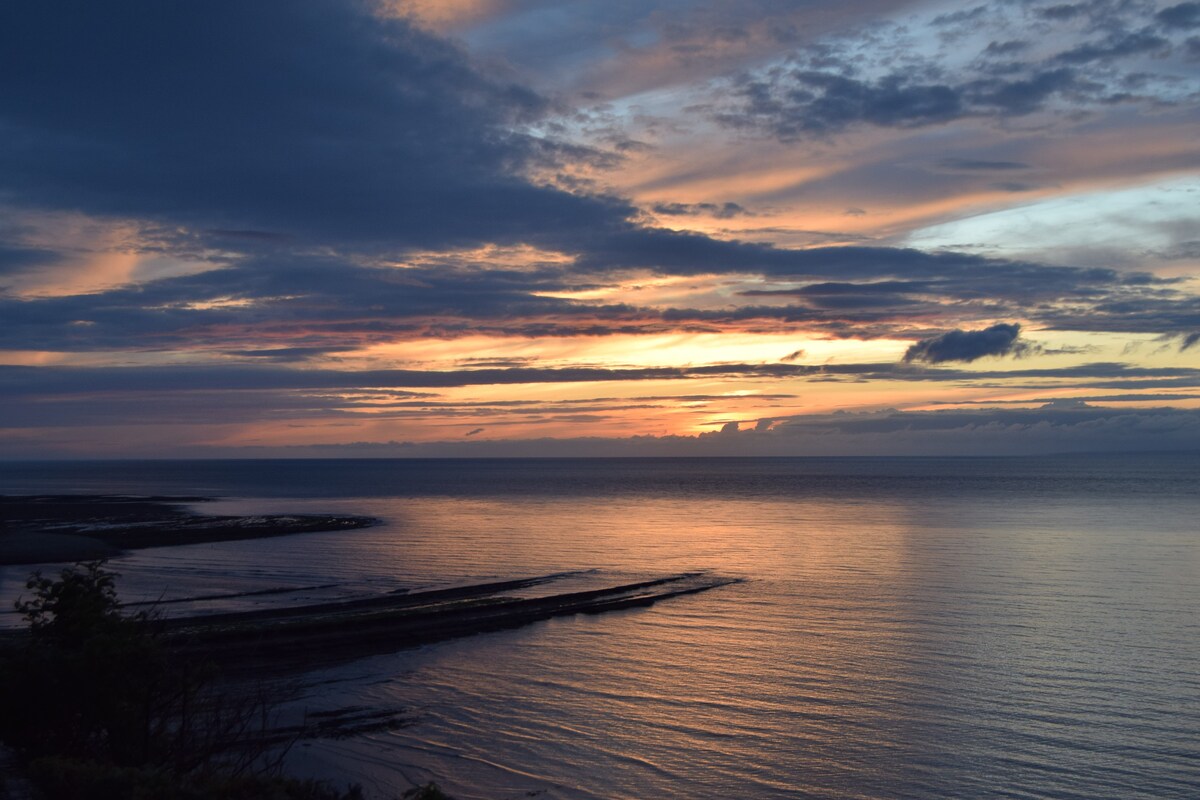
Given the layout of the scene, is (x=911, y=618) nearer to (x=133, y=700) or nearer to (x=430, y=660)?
(x=430, y=660)

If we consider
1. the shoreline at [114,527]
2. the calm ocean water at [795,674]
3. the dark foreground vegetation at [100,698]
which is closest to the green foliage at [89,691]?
the dark foreground vegetation at [100,698]

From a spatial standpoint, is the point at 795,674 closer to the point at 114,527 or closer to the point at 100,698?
the point at 100,698

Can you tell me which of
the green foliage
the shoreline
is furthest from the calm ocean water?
the shoreline

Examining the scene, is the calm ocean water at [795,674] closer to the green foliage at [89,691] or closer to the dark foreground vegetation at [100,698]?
the dark foreground vegetation at [100,698]

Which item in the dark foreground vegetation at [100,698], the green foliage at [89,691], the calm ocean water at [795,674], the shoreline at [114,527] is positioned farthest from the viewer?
the shoreline at [114,527]

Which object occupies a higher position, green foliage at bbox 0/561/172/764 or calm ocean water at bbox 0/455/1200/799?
green foliage at bbox 0/561/172/764

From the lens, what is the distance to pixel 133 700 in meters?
18.2

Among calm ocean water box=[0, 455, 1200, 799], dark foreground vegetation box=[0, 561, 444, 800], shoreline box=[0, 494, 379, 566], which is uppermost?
dark foreground vegetation box=[0, 561, 444, 800]

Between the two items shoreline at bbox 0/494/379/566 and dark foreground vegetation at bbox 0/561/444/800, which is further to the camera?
shoreline at bbox 0/494/379/566

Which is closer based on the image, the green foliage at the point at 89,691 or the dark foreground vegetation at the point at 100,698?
the dark foreground vegetation at the point at 100,698

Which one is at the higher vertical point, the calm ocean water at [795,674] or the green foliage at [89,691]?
the green foliage at [89,691]

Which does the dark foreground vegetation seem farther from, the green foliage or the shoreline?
the shoreline

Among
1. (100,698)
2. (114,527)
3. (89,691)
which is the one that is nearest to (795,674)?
(100,698)

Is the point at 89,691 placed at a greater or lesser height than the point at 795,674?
greater
